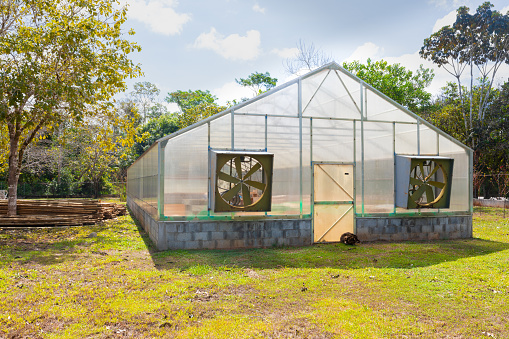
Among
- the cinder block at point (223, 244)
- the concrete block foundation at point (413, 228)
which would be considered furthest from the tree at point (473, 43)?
the cinder block at point (223, 244)

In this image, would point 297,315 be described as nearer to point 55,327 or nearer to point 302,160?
point 55,327

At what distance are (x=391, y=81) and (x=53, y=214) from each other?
2579 centimetres

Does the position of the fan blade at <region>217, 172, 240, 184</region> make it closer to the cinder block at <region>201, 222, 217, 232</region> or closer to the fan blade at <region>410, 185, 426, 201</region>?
the cinder block at <region>201, 222, 217, 232</region>

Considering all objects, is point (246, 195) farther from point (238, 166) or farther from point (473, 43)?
point (473, 43)

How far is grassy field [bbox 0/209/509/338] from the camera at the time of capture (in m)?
5.14

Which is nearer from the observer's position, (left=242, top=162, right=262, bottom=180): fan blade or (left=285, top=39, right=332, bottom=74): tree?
(left=242, top=162, right=262, bottom=180): fan blade

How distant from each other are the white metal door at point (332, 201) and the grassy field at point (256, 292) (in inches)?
23.8

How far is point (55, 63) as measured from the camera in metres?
14.4

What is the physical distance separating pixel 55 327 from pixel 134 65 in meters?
12.9

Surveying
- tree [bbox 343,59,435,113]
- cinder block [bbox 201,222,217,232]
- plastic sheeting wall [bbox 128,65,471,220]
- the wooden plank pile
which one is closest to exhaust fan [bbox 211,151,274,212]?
plastic sheeting wall [bbox 128,65,471,220]

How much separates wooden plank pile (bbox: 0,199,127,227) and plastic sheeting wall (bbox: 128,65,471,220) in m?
6.16

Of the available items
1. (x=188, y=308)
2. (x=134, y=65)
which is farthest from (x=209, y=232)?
(x=134, y=65)

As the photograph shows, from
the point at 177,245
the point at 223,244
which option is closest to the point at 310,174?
the point at 223,244

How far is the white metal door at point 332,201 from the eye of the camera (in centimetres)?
1155
